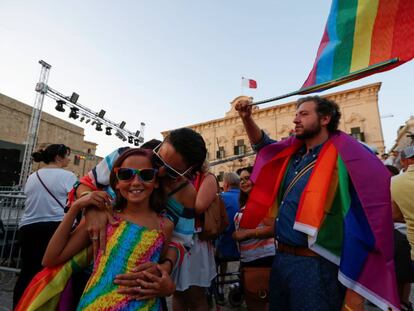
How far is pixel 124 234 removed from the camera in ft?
4.20

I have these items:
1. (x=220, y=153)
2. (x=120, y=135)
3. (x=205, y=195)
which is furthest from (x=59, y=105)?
(x=220, y=153)

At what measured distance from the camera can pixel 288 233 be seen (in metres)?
1.61

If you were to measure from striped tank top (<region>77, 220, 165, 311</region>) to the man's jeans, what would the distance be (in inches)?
31.8

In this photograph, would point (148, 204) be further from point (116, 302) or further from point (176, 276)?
point (176, 276)

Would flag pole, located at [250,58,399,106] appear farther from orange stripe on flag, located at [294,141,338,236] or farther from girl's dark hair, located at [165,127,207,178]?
girl's dark hair, located at [165,127,207,178]

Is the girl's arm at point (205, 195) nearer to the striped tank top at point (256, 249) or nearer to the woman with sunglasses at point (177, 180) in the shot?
the woman with sunglasses at point (177, 180)

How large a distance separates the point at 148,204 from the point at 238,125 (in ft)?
102

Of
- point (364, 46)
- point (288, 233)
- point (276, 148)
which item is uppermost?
point (364, 46)

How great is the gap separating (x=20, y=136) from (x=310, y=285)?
29.3 metres

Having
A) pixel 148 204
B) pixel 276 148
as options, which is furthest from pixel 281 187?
pixel 148 204

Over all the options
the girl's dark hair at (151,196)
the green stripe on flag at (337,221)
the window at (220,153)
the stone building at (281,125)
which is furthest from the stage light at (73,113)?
the window at (220,153)

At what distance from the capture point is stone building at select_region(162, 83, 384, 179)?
936 inches

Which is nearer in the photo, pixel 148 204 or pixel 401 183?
pixel 148 204

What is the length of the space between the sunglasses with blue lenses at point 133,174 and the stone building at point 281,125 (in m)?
16.2
